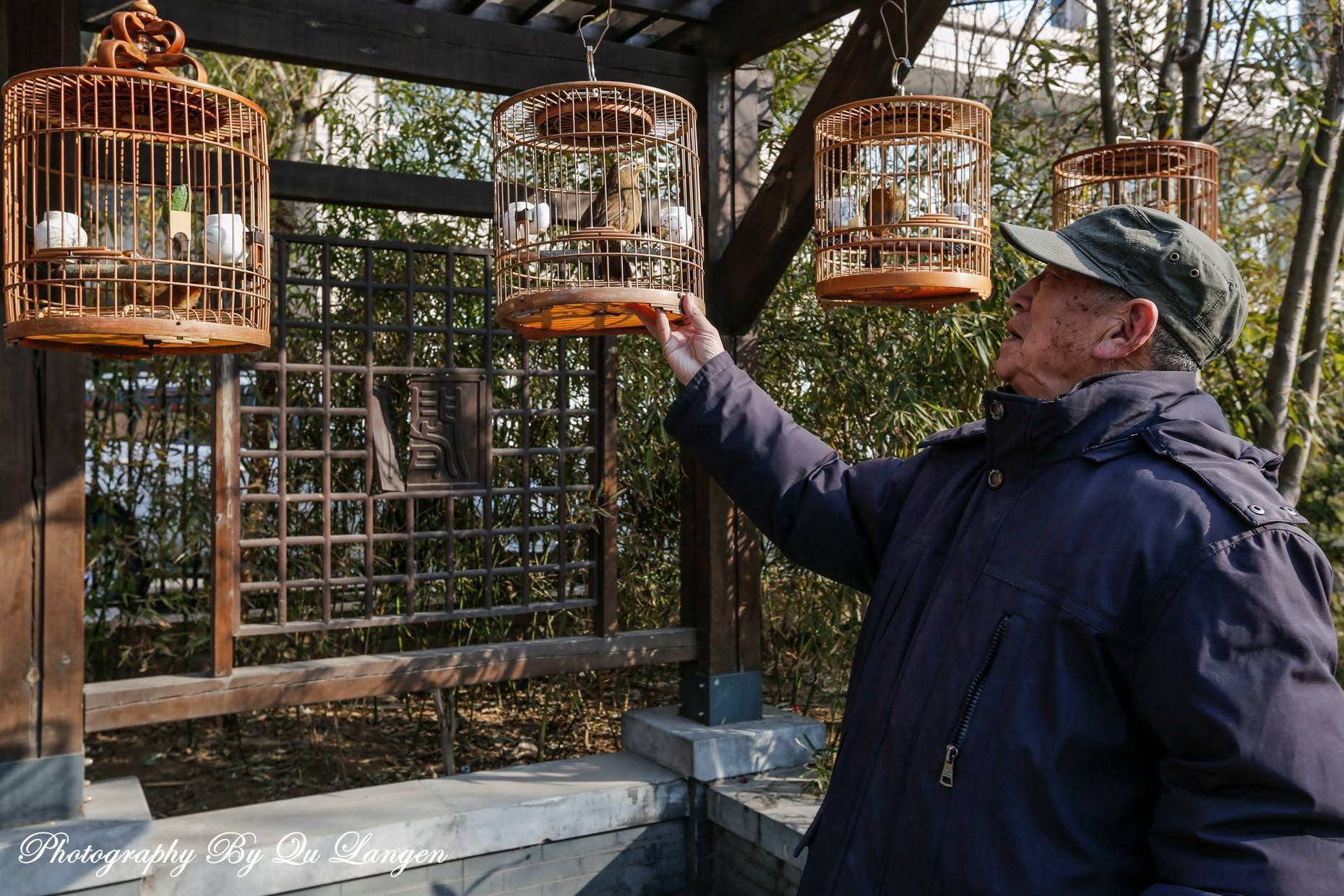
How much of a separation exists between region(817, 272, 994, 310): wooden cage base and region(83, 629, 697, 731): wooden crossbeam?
1.47m

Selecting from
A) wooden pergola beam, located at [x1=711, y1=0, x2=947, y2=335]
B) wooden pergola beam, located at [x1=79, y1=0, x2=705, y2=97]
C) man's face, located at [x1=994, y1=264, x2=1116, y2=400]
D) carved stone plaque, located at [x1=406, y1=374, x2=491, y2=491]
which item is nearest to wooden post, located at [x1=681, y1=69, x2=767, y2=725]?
wooden pergola beam, located at [x1=711, y1=0, x2=947, y2=335]

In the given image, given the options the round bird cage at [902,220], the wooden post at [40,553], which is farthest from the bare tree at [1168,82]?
the wooden post at [40,553]

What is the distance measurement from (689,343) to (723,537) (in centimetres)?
176

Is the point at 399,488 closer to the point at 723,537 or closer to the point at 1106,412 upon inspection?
the point at 723,537

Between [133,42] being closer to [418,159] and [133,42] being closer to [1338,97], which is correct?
[418,159]

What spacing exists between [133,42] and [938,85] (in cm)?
478

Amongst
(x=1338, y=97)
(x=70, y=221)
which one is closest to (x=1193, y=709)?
(x=70, y=221)

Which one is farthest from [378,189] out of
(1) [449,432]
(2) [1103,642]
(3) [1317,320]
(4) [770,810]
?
(3) [1317,320]

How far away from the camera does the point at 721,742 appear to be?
3197 mm

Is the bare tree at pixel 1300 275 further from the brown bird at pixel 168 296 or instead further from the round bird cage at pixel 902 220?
the brown bird at pixel 168 296

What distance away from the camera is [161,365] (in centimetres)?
376

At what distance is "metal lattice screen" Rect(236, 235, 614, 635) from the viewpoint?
118 inches

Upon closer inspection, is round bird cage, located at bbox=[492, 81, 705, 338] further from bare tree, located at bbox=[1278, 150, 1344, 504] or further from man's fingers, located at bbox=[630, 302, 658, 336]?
bare tree, located at bbox=[1278, 150, 1344, 504]

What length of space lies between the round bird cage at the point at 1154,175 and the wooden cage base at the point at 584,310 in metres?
1.26
